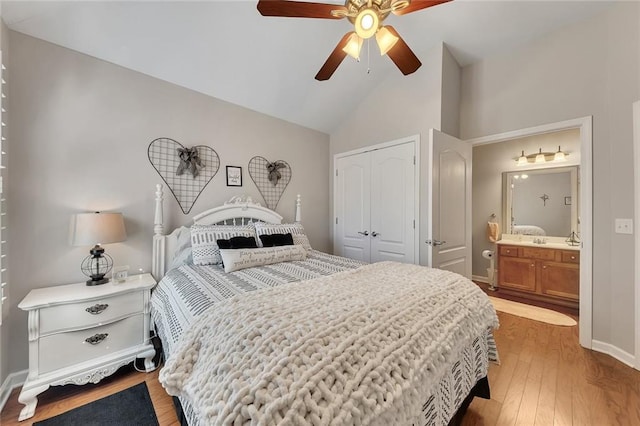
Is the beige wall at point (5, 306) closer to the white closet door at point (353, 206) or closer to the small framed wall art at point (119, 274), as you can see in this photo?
the small framed wall art at point (119, 274)

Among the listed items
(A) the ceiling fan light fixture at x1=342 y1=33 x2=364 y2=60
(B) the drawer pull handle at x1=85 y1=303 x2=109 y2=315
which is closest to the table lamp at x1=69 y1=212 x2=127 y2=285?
(B) the drawer pull handle at x1=85 y1=303 x2=109 y2=315

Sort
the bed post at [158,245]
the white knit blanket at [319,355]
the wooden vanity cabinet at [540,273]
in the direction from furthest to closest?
the wooden vanity cabinet at [540,273], the bed post at [158,245], the white knit blanket at [319,355]

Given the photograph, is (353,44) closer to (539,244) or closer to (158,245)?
(158,245)

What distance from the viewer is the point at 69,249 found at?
6.60 ft

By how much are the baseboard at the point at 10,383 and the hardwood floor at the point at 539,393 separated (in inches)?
1.4

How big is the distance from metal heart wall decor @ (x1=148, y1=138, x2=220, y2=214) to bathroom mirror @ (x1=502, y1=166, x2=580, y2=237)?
175 inches

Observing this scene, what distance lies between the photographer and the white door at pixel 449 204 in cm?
248

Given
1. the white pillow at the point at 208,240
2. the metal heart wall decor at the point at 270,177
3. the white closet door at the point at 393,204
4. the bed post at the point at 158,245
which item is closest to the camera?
the white pillow at the point at 208,240

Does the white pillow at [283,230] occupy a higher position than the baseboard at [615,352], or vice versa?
→ the white pillow at [283,230]

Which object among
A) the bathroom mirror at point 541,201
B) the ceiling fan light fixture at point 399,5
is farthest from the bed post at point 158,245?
the bathroom mirror at point 541,201

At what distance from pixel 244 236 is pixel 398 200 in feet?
5.92

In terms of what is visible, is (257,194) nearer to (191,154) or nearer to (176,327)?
(191,154)

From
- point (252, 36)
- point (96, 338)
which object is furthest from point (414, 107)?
point (96, 338)

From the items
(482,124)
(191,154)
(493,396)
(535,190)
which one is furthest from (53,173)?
(535,190)
